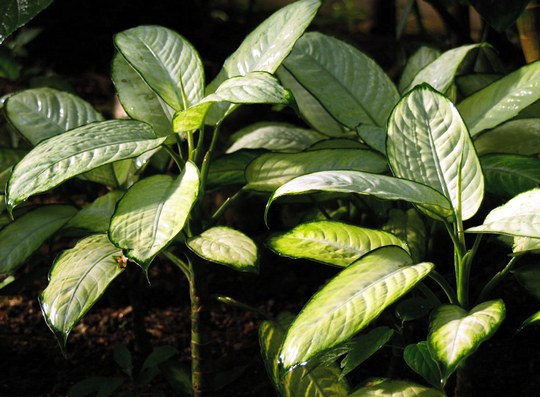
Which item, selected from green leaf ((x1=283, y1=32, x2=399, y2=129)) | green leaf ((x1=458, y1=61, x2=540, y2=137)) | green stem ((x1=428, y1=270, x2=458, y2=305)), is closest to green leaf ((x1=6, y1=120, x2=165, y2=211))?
green leaf ((x1=283, y1=32, x2=399, y2=129))

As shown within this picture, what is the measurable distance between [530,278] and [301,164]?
408 millimetres

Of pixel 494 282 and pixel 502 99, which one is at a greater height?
pixel 502 99

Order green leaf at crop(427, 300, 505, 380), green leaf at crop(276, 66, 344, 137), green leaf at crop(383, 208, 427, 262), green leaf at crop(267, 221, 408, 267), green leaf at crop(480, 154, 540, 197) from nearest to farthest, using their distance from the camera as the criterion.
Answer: green leaf at crop(427, 300, 505, 380) < green leaf at crop(267, 221, 408, 267) < green leaf at crop(480, 154, 540, 197) < green leaf at crop(383, 208, 427, 262) < green leaf at crop(276, 66, 344, 137)

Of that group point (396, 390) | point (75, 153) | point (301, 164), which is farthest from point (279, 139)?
point (396, 390)

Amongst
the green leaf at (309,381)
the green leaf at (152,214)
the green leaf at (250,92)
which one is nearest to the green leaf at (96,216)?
the green leaf at (152,214)

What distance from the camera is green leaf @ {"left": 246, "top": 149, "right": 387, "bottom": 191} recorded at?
1.14 metres

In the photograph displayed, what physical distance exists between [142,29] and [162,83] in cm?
18

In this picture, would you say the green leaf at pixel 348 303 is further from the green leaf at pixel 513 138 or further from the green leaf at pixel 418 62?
the green leaf at pixel 418 62

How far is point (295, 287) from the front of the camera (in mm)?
1803

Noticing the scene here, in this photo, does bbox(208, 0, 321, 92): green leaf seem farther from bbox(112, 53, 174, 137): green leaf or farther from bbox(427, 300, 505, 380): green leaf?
bbox(427, 300, 505, 380): green leaf

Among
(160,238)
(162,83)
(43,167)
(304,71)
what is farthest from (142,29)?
(160,238)

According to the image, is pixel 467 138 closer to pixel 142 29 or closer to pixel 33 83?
pixel 142 29

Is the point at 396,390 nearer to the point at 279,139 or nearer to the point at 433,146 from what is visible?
the point at 433,146

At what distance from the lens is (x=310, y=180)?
0.88 meters
